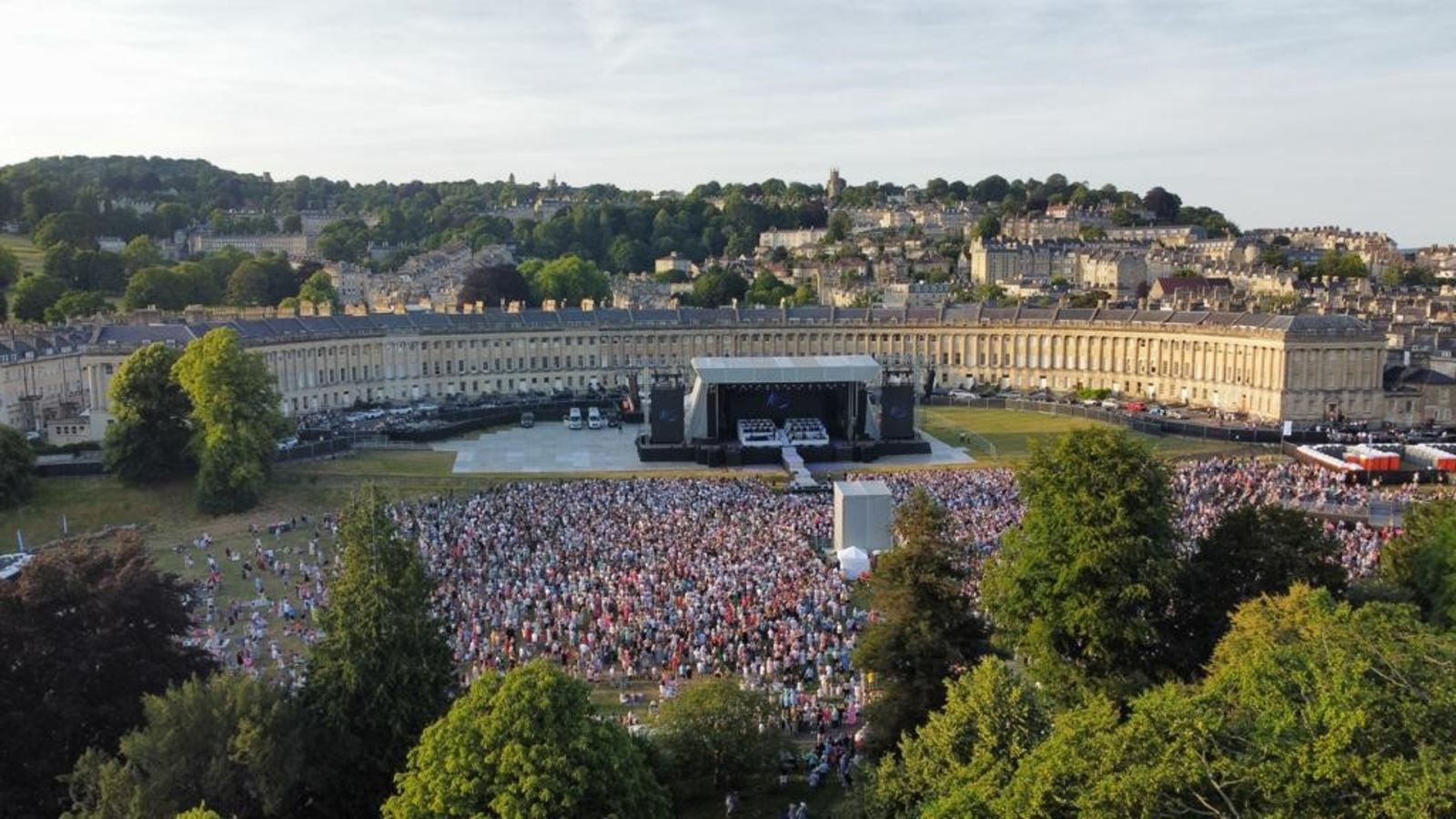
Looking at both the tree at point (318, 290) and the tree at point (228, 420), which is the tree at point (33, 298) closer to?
the tree at point (318, 290)

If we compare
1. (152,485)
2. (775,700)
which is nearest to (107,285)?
(152,485)

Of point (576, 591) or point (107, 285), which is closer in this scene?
point (576, 591)

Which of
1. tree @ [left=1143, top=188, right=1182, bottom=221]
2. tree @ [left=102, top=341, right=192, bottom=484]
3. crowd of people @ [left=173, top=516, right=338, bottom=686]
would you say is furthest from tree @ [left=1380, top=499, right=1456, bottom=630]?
tree @ [left=1143, top=188, right=1182, bottom=221]

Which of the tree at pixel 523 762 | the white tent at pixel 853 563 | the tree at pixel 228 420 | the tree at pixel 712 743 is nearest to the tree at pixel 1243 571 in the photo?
the tree at pixel 712 743

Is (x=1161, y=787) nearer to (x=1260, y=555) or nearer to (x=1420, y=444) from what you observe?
(x=1260, y=555)

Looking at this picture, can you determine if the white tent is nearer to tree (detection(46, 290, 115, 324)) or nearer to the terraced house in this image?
the terraced house

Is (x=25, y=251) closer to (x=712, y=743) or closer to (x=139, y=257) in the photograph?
(x=139, y=257)
